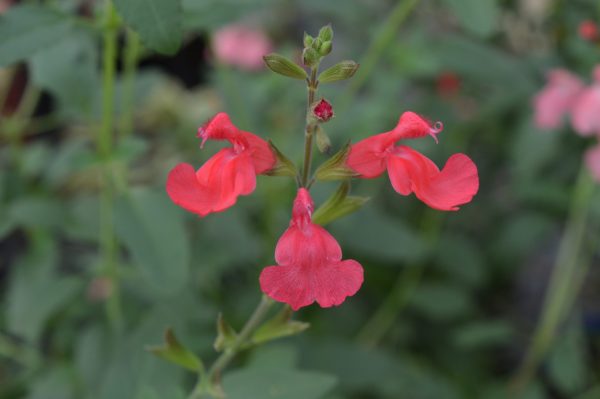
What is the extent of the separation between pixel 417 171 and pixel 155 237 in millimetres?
562

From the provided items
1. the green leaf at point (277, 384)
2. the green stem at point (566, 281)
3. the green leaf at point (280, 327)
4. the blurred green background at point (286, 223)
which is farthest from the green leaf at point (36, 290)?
the green stem at point (566, 281)

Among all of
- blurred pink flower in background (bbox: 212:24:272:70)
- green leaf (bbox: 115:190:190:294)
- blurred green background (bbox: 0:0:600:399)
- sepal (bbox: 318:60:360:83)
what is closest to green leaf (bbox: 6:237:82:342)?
blurred green background (bbox: 0:0:600:399)

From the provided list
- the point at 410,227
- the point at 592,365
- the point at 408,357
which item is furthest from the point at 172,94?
the point at 592,365

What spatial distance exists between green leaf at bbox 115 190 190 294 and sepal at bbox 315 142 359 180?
0.44 m

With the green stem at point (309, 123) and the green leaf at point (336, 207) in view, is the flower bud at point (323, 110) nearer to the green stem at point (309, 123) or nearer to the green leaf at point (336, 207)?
the green stem at point (309, 123)

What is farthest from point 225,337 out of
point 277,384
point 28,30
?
point 28,30

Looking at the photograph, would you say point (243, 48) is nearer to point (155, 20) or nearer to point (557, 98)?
point (557, 98)

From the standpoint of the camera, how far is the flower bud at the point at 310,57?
62cm

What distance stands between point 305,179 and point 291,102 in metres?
1.09

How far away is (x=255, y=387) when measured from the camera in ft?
2.93

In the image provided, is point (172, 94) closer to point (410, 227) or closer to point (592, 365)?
point (410, 227)

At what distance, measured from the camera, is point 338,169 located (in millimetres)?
677

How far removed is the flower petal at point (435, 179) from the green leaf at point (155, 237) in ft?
1.63

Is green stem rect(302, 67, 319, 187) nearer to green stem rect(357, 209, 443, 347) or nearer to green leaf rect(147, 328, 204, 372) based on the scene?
green leaf rect(147, 328, 204, 372)
